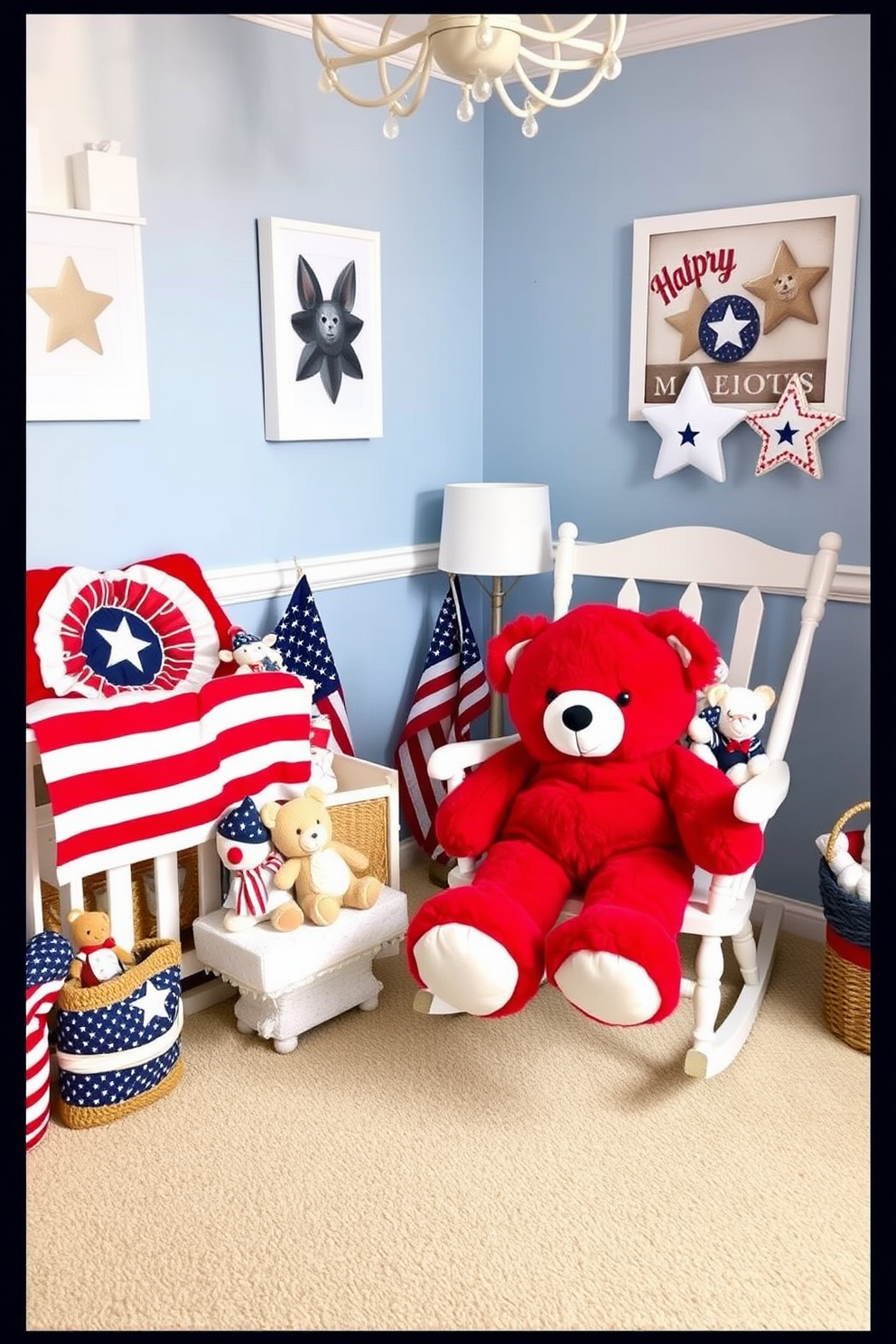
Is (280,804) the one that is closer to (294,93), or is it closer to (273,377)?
(273,377)

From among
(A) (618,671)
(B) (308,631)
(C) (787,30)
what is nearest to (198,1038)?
(B) (308,631)

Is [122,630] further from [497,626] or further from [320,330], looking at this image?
[497,626]

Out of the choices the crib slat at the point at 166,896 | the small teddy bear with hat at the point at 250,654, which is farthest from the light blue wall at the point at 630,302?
the crib slat at the point at 166,896

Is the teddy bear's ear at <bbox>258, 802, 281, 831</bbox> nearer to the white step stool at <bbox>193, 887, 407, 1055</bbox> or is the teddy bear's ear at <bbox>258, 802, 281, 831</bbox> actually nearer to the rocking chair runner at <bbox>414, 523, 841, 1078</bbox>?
the white step stool at <bbox>193, 887, 407, 1055</bbox>

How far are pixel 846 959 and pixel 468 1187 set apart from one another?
872 mm

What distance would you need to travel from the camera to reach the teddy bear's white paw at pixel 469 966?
69.2 inches

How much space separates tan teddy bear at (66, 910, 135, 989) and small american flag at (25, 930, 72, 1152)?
5 centimetres

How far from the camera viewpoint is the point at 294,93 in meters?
2.42

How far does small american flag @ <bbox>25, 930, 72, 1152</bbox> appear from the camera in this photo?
179 cm

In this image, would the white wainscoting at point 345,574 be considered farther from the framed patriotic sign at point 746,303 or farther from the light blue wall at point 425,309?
the framed patriotic sign at point 746,303

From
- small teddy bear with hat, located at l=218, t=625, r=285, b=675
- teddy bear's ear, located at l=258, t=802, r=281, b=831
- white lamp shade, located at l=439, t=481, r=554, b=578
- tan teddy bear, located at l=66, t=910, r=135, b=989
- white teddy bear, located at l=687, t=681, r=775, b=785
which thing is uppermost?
white lamp shade, located at l=439, t=481, r=554, b=578

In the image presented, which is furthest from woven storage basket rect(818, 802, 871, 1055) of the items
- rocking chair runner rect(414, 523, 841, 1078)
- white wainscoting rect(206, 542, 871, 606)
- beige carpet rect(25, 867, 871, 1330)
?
white wainscoting rect(206, 542, 871, 606)

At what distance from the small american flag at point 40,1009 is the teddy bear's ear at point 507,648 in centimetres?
93

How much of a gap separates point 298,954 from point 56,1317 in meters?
0.69
